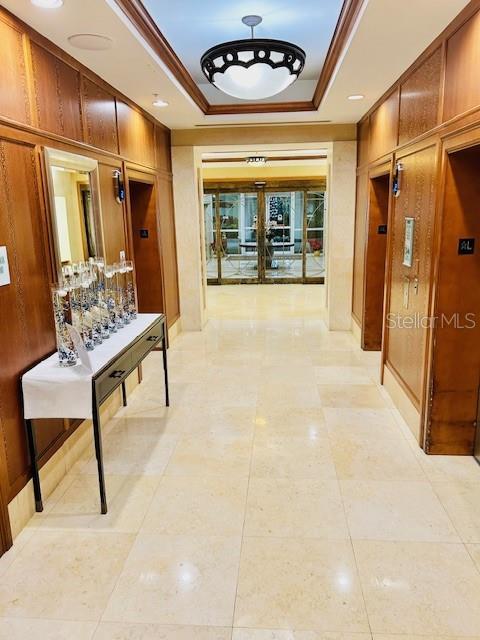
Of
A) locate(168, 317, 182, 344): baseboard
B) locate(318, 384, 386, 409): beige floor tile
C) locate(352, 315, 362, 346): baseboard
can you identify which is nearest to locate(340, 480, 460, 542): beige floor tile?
locate(318, 384, 386, 409): beige floor tile

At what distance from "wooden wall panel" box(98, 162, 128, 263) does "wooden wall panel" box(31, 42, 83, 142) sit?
514 millimetres

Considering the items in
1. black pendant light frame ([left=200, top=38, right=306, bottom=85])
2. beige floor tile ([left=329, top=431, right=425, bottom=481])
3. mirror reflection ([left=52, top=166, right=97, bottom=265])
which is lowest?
beige floor tile ([left=329, top=431, right=425, bottom=481])

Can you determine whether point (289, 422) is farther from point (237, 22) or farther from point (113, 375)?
point (237, 22)

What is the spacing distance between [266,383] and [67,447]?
2137 millimetres

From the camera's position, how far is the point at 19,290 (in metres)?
2.61

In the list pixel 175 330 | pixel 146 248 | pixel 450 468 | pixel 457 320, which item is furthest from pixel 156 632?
pixel 175 330

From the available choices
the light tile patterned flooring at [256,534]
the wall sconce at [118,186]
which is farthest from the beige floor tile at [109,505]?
the wall sconce at [118,186]

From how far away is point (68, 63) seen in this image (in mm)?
3172

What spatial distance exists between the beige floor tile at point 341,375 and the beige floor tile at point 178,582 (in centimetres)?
255

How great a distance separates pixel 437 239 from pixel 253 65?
5.38 ft

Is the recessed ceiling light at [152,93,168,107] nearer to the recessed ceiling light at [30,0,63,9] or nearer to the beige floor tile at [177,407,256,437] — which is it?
the recessed ceiling light at [30,0,63,9]

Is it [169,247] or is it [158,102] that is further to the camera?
[169,247]

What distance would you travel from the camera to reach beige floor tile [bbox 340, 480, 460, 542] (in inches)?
97.3

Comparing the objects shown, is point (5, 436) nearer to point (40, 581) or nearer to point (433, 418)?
point (40, 581)
